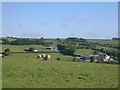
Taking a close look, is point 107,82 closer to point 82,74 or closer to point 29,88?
point 82,74

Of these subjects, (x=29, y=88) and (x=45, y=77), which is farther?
(x=45, y=77)

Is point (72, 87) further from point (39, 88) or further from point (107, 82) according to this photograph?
point (107, 82)

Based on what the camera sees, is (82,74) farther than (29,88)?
Yes

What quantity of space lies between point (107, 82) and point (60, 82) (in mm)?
3482

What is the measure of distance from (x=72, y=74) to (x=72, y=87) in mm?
5729

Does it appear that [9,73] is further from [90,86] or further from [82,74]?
[90,86]

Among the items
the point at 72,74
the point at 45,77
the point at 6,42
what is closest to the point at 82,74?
the point at 72,74

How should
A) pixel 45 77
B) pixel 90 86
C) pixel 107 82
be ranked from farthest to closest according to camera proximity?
pixel 45 77 < pixel 107 82 < pixel 90 86

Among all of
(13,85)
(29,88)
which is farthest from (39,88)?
(13,85)

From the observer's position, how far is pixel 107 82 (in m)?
20.4

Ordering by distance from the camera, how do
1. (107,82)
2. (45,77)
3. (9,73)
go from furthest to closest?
1. (9,73)
2. (45,77)
3. (107,82)

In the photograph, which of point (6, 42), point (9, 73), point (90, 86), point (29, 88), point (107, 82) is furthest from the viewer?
point (6, 42)

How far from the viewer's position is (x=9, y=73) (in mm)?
23438

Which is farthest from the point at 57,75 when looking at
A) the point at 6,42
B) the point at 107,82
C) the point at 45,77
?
the point at 6,42
